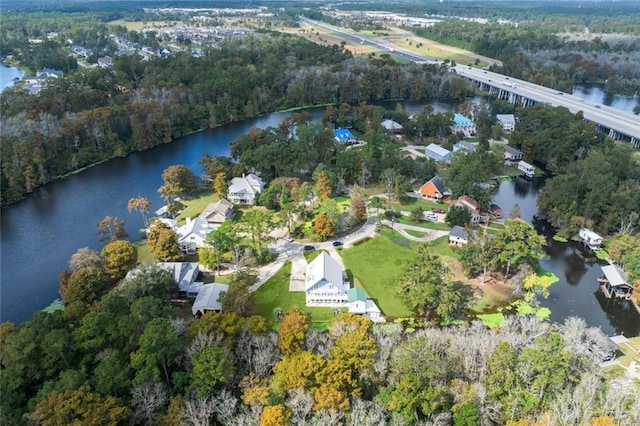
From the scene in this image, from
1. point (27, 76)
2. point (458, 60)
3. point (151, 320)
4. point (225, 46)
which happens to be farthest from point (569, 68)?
point (27, 76)

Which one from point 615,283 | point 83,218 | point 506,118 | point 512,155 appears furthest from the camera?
point 506,118

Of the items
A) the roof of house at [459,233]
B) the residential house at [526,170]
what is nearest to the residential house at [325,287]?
the roof of house at [459,233]

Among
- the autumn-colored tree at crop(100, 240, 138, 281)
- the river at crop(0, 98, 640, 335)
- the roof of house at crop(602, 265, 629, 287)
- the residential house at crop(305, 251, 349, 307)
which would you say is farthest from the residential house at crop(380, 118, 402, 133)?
the autumn-colored tree at crop(100, 240, 138, 281)

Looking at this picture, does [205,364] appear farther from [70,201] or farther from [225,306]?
[70,201]

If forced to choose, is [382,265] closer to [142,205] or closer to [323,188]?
[323,188]

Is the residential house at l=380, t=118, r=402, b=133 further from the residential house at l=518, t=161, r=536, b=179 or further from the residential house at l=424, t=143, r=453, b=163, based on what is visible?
the residential house at l=518, t=161, r=536, b=179

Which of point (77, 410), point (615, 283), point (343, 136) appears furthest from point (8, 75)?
point (615, 283)
